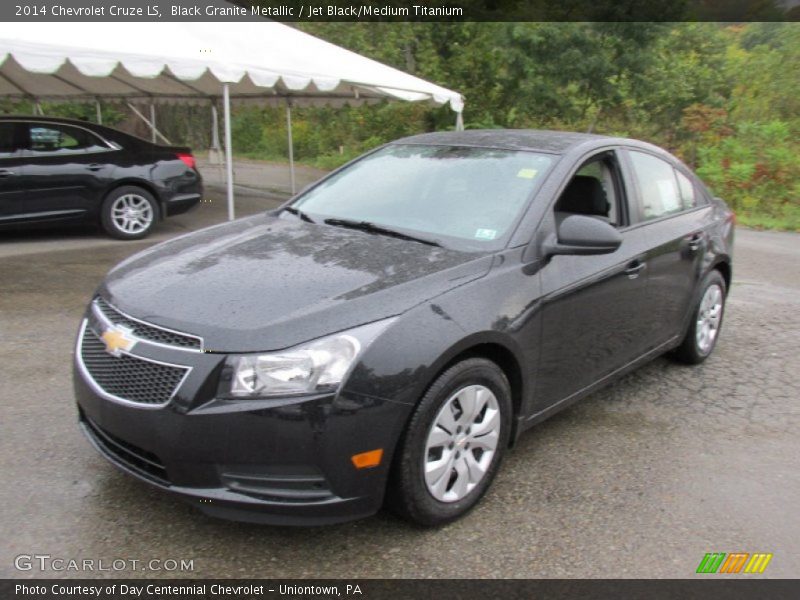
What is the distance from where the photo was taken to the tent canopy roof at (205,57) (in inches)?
290

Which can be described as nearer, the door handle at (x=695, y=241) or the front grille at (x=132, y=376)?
the front grille at (x=132, y=376)

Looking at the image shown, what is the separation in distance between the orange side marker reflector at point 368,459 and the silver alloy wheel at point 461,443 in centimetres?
25

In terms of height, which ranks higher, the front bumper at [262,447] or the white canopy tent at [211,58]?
the white canopy tent at [211,58]

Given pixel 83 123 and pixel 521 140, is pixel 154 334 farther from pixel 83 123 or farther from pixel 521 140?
pixel 83 123

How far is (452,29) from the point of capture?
58.4 ft

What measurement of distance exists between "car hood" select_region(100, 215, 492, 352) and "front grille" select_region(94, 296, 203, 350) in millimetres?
25

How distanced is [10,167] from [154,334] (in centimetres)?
663

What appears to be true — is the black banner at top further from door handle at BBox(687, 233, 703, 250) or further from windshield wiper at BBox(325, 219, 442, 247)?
door handle at BBox(687, 233, 703, 250)

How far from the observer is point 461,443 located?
9.66 feet

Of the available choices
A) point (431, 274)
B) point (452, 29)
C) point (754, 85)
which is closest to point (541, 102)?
point (452, 29)

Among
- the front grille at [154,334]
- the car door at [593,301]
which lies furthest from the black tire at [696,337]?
the front grille at [154,334]

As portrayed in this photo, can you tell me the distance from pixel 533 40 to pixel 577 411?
45.4 feet

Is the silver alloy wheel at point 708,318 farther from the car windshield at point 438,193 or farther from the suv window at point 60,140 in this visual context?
the suv window at point 60,140

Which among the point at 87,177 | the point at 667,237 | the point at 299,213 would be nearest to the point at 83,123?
the point at 87,177
